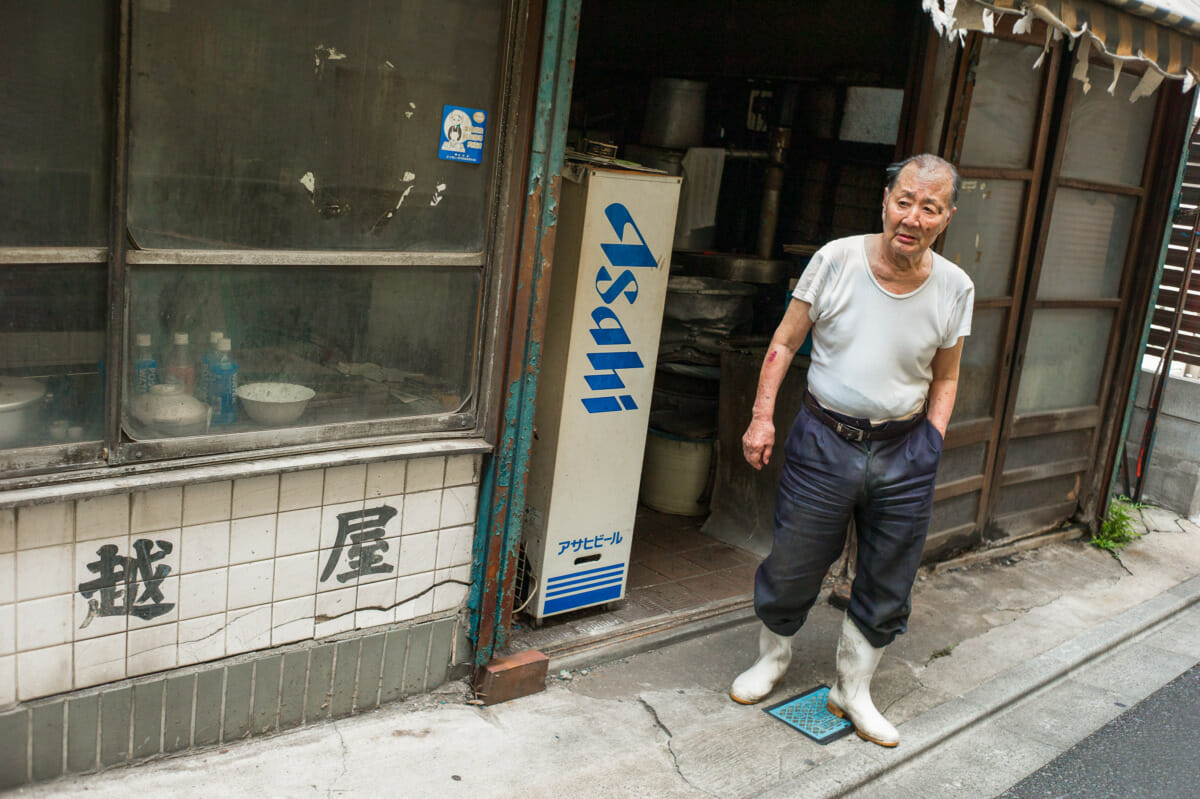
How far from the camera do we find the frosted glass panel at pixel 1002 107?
5746 mm

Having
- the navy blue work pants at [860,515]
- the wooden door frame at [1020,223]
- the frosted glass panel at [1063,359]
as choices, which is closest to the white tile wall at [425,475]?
the navy blue work pants at [860,515]

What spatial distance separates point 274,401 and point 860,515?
243 cm

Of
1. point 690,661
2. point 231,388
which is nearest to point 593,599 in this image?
point 690,661

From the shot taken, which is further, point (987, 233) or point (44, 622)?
point (987, 233)

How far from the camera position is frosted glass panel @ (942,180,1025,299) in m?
5.87

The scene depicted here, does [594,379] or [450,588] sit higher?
[594,379]

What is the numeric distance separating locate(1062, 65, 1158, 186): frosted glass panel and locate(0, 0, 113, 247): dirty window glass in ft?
17.3

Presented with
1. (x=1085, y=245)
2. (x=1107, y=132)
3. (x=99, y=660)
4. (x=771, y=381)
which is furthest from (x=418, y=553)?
(x=1107, y=132)

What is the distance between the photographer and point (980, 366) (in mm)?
6340

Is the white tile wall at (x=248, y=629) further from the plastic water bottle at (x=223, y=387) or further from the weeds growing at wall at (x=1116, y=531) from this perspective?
the weeds growing at wall at (x=1116, y=531)

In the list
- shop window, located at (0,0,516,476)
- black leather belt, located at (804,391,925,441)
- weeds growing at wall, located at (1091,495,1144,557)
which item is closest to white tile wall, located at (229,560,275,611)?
shop window, located at (0,0,516,476)

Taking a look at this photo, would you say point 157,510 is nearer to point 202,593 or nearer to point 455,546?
point 202,593

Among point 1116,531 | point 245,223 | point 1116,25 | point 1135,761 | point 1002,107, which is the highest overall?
point 1116,25

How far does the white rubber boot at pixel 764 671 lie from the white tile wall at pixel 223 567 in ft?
→ 4.43
